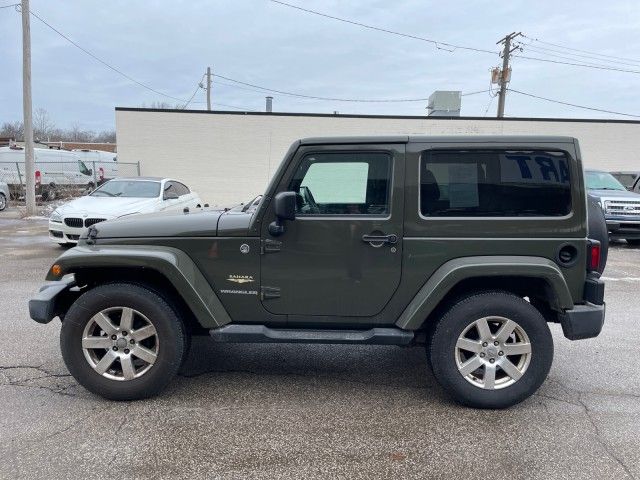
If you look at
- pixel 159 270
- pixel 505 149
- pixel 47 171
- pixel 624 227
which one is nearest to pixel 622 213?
pixel 624 227

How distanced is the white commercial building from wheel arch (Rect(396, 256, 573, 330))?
16561 mm

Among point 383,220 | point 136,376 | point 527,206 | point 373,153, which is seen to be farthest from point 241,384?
point 527,206

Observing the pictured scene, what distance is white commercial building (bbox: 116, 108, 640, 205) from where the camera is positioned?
19.4m

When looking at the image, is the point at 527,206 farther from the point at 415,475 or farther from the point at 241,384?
the point at 241,384

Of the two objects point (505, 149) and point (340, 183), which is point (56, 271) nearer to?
point (340, 183)

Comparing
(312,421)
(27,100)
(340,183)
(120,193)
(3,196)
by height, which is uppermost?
(27,100)

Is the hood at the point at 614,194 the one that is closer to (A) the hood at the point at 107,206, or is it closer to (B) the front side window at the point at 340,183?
(B) the front side window at the point at 340,183

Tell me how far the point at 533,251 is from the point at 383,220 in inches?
42.3

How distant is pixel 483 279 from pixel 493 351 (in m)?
0.51

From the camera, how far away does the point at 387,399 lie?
11.7ft

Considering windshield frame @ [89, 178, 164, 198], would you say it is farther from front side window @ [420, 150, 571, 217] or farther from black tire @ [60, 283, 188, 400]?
front side window @ [420, 150, 571, 217]

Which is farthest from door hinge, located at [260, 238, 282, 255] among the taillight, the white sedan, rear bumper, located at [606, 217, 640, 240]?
rear bumper, located at [606, 217, 640, 240]

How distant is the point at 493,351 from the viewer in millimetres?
3381

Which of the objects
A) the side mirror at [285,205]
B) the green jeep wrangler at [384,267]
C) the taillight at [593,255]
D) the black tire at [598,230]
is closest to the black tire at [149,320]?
the green jeep wrangler at [384,267]
